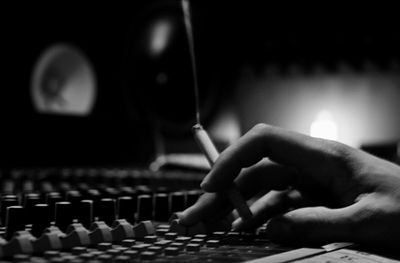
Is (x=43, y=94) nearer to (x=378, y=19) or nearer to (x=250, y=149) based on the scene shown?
(x=378, y=19)

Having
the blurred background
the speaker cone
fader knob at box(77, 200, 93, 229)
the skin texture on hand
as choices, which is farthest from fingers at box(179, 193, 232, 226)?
the speaker cone

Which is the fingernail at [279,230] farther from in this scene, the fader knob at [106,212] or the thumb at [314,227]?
the fader knob at [106,212]

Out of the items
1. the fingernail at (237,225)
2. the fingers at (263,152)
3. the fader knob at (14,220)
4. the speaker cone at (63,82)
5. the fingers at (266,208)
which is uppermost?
the speaker cone at (63,82)

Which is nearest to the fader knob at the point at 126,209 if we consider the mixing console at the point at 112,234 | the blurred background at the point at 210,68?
the mixing console at the point at 112,234

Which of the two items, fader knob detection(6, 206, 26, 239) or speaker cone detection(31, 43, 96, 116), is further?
speaker cone detection(31, 43, 96, 116)

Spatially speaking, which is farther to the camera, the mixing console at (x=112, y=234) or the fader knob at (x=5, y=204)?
the fader knob at (x=5, y=204)

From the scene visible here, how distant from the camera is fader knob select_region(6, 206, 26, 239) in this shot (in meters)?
0.59

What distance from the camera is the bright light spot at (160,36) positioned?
229cm

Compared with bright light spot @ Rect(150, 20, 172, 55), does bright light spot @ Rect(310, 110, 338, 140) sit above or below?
below

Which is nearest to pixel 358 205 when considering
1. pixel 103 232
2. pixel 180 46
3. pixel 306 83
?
pixel 103 232

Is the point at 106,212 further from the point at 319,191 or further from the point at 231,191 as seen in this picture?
the point at 319,191

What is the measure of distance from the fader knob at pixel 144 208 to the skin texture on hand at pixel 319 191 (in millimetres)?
49

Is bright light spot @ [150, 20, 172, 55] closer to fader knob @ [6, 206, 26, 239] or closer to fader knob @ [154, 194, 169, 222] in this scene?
fader knob @ [154, 194, 169, 222]

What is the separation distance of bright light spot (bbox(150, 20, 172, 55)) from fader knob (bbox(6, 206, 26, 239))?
172 cm
